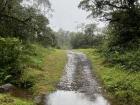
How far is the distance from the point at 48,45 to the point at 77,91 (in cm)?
1216

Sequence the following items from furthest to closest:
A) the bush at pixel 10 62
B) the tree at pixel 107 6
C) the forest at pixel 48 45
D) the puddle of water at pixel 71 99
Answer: the tree at pixel 107 6 → the bush at pixel 10 62 → the forest at pixel 48 45 → the puddle of water at pixel 71 99

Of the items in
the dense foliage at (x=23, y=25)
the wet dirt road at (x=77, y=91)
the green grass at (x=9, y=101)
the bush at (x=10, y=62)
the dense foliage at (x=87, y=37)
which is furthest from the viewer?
the dense foliage at (x=87, y=37)

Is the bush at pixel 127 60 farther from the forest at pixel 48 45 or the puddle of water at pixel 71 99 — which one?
the puddle of water at pixel 71 99

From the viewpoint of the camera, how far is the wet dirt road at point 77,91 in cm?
1550

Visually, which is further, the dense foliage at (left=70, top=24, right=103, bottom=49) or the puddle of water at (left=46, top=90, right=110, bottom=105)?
the dense foliage at (left=70, top=24, right=103, bottom=49)

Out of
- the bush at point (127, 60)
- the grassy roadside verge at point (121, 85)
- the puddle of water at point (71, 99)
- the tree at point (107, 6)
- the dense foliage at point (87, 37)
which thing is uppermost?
the tree at point (107, 6)

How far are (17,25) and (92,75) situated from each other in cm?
759

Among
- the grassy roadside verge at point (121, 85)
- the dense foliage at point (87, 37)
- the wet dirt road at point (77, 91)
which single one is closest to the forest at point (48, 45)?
the grassy roadside verge at point (121, 85)

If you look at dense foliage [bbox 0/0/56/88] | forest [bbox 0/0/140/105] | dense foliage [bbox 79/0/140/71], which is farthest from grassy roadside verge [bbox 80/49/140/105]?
dense foliage [bbox 0/0/56/88]

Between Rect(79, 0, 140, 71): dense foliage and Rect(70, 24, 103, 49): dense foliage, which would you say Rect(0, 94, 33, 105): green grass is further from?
Rect(70, 24, 103, 49): dense foliage

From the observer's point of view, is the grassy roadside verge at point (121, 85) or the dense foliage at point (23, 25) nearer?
the grassy roadside verge at point (121, 85)

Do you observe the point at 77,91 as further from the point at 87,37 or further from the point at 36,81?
the point at 87,37

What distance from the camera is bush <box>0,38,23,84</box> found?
734 inches

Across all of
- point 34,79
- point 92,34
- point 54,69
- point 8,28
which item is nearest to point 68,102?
point 34,79
